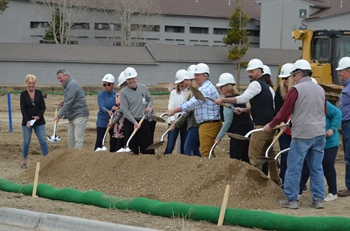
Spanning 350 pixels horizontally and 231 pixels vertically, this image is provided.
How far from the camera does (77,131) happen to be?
45.0 feet


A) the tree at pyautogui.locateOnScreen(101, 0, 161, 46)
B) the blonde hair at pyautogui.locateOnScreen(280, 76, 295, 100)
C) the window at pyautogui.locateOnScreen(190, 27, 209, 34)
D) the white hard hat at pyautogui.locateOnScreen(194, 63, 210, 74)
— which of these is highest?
the tree at pyautogui.locateOnScreen(101, 0, 161, 46)

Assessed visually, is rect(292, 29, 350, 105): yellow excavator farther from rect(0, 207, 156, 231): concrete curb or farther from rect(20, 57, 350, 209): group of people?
rect(0, 207, 156, 231): concrete curb

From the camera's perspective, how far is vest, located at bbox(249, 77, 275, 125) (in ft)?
36.0

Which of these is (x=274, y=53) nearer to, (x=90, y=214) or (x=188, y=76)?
(x=188, y=76)

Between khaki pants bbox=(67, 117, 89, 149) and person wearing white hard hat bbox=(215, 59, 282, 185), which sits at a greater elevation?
person wearing white hard hat bbox=(215, 59, 282, 185)

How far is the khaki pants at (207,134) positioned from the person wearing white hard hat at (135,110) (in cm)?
129

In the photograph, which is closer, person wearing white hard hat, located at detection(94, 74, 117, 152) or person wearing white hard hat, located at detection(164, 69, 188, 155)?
person wearing white hard hat, located at detection(164, 69, 188, 155)

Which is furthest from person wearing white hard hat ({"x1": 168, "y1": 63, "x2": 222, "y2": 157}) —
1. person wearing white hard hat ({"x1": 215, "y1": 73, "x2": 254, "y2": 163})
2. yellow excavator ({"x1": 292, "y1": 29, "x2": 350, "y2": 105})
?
yellow excavator ({"x1": 292, "y1": 29, "x2": 350, "y2": 105})

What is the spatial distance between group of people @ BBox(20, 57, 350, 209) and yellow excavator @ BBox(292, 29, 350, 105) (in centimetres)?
963

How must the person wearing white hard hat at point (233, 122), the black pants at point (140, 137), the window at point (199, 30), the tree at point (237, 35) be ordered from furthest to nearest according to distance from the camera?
the window at point (199, 30), the tree at point (237, 35), the black pants at point (140, 137), the person wearing white hard hat at point (233, 122)

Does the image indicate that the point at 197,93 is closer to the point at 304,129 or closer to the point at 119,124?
the point at 304,129

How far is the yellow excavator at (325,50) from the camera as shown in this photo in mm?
22047

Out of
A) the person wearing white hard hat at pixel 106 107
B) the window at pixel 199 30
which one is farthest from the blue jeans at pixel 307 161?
the window at pixel 199 30

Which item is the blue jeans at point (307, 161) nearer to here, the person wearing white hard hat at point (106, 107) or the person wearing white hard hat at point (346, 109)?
the person wearing white hard hat at point (346, 109)
